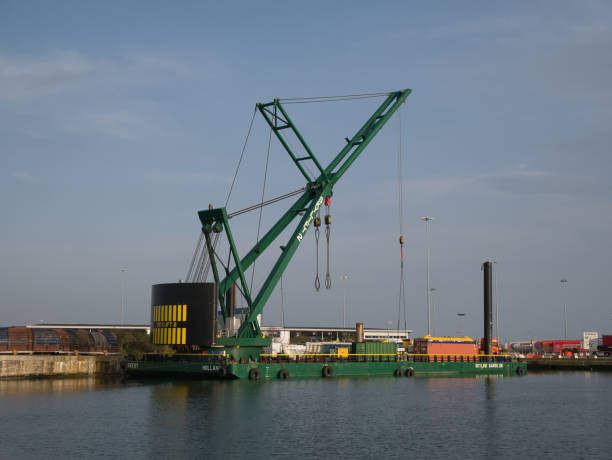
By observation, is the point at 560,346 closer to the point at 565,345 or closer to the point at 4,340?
the point at 565,345

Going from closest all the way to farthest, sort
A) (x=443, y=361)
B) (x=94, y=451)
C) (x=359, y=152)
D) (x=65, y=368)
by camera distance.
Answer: (x=94, y=451), (x=65, y=368), (x=359, y=152), (x=443, y=361)

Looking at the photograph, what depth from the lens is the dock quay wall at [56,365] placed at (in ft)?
219

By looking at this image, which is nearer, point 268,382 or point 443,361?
point 268,382

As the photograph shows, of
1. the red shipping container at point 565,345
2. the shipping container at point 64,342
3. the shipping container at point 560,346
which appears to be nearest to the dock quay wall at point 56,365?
the shipping container at point 64,342

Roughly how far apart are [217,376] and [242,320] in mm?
8125

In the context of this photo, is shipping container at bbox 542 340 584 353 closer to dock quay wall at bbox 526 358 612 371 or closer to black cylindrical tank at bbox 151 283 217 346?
dock quay wall at bbox 526 358 612 371

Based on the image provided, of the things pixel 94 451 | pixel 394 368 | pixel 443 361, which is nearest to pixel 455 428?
pixel 94 451

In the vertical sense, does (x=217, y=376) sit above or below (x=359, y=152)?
below

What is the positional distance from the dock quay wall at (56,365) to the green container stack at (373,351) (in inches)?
1067

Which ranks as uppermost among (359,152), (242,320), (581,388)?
(359,152)

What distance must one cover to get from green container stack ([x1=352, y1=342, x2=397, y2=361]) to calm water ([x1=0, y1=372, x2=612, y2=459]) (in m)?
14.6

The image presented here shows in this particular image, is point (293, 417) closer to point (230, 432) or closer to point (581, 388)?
point (230, 432)

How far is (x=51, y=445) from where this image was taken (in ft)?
116

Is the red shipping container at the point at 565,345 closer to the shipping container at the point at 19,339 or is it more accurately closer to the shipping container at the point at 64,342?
the shipping container at the point at 64,342
